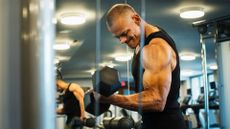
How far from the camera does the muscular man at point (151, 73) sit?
120 centimetres

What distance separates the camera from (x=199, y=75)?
17.6 feet

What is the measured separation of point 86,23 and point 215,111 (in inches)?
103

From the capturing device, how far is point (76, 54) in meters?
1.88

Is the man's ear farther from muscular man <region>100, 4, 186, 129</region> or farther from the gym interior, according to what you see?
the gym interior

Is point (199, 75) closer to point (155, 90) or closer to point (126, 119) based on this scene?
point (126, 119)

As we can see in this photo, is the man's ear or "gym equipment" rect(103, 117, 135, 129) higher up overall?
the man's ear

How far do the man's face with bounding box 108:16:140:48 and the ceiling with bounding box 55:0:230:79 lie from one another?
0.24ft

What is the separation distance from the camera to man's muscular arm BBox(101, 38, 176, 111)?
3.86ft

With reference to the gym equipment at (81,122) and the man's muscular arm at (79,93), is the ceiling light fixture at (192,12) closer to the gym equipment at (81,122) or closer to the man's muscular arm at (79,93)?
the gym equipment at (81,122)

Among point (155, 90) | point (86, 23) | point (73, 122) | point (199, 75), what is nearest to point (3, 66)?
point (155, 90)

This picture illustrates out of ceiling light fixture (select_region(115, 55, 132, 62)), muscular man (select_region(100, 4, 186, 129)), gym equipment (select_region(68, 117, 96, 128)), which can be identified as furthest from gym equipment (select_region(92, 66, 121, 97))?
ceiling light fixture (select_region(115, 55, 132, 62))

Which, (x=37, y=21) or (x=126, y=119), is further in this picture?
(x=126, y=119)

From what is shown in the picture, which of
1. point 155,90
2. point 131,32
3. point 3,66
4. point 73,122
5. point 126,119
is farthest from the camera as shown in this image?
point 126,119

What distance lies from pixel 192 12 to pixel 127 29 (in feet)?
8.72
